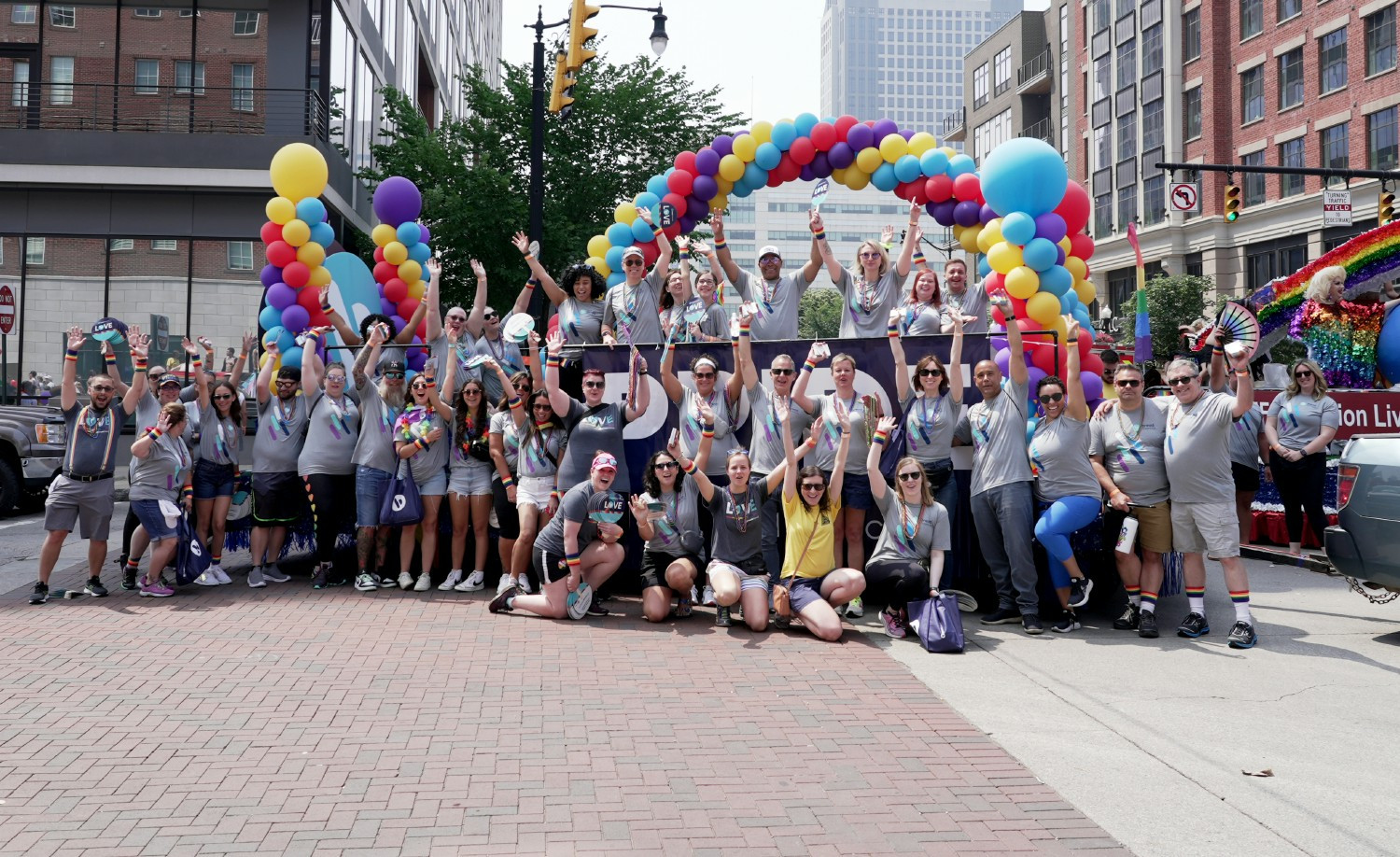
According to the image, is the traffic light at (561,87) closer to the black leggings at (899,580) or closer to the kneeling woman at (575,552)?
the kneeling woman at (575,552)

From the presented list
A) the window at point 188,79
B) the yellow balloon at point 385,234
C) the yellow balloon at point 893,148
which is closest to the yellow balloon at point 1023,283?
the yellow balloon at point 893,148

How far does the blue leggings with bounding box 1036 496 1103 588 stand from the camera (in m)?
7.81

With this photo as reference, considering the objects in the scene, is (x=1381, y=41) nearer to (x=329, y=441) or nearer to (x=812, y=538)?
(x=812, y=538)

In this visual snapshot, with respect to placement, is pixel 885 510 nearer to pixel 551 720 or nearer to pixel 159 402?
pixel 551 720

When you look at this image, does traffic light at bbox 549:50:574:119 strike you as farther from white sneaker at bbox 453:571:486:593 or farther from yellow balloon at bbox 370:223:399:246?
white sneaker at bbox 453:571:486:593

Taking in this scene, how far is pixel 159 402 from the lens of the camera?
9.58 metres

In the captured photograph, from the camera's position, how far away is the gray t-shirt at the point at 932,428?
27.4 feet

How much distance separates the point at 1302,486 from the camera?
424 inches

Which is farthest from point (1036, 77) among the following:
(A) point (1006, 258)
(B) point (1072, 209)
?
(A) point (1006, 258)

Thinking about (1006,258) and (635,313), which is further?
(635,313)

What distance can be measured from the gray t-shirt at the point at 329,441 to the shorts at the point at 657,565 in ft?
9.79

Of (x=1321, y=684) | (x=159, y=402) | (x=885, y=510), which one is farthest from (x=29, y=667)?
(x=1321, y=684)

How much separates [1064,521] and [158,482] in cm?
720

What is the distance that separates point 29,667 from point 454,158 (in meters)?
15.6
